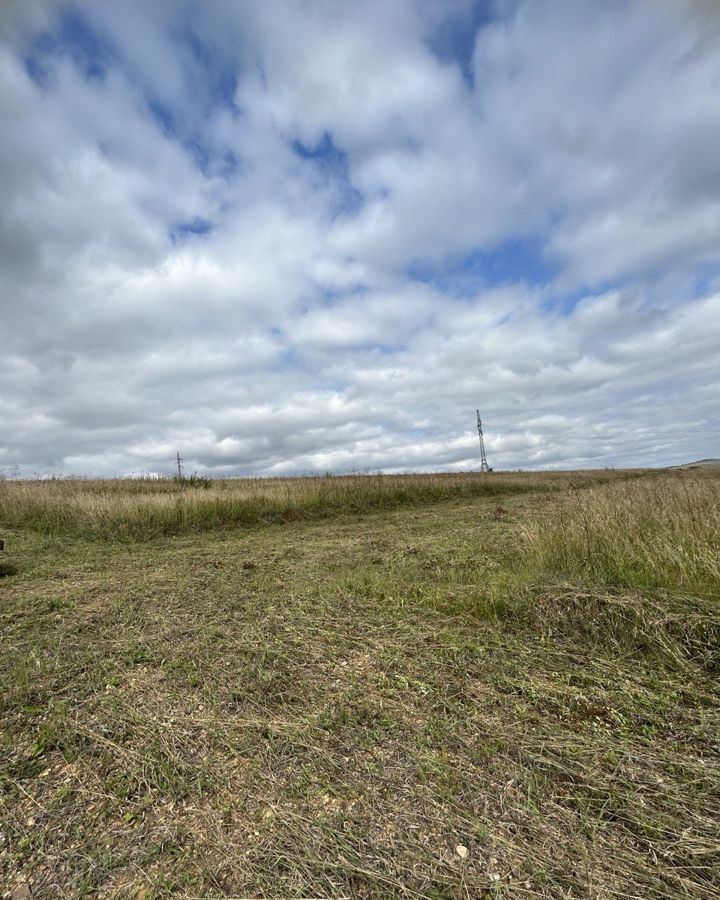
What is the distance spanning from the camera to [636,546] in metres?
5.33

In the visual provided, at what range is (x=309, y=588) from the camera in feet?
19.4

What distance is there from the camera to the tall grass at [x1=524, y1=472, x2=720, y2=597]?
14.7 ft

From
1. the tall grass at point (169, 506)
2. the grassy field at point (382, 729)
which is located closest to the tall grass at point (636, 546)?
the grassy field at point (382, 729)

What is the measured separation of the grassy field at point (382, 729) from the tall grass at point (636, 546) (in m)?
0.03

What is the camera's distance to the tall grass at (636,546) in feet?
14.7

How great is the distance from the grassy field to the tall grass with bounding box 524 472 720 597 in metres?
0.03

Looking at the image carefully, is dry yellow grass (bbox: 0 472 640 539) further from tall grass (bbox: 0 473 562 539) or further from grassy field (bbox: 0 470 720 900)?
grassy field (bbox: 0 470 720 900)

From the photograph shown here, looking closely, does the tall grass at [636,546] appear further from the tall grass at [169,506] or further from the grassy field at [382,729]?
the tall grass at [169,506]

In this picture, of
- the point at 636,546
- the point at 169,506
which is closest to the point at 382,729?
the point at 636,546

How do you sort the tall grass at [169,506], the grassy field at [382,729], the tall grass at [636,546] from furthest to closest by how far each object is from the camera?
the tall grass at [169,506] → the tall grass at [636,546] → the grassy field at [382,729]

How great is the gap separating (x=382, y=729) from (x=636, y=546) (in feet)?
13.1

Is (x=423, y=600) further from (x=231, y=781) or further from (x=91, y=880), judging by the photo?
(x=91, y=880)

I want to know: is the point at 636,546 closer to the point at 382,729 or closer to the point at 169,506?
the point at 382,729

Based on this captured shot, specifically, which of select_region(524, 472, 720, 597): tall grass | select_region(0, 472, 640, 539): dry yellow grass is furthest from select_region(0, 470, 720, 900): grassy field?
select_region(0, 472, 640, 539): dry yellow grass
